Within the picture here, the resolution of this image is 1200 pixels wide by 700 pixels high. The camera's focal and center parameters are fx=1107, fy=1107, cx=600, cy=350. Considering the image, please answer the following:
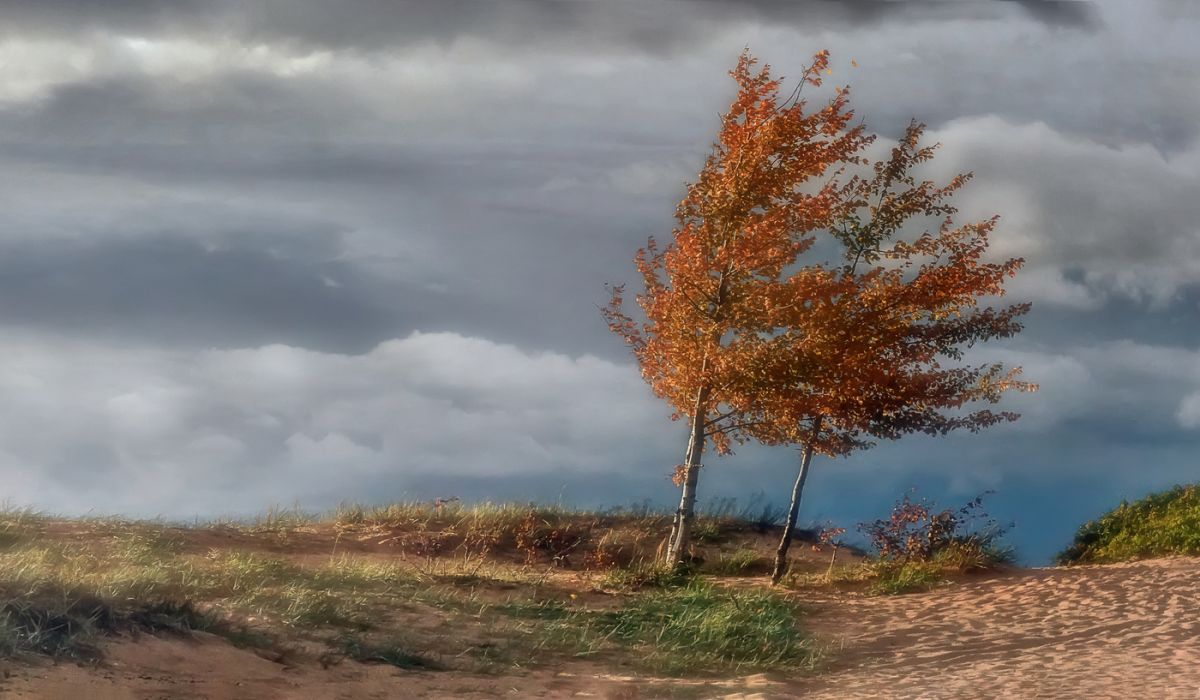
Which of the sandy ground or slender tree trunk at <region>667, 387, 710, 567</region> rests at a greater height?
slender tree trunk at <region>667, 387, 710, 567</region>

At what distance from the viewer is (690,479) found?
54.1 ft

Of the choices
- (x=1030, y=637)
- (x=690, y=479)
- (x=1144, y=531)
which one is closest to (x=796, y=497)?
(x=690, y=479)

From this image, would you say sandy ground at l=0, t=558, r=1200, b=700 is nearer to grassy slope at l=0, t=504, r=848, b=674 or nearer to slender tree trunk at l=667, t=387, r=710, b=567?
grassy slope at l=0, t=504, r=848, b=674

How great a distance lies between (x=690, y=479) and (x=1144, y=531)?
24.8 ft

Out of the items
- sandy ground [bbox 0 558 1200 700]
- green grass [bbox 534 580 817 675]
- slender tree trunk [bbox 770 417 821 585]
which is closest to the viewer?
sandy ground [bbox 0 558 1200 700]

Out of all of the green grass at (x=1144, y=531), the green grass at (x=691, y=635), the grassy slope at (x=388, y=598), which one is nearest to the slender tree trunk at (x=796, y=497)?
the grassy slope at (x=388, y=598)

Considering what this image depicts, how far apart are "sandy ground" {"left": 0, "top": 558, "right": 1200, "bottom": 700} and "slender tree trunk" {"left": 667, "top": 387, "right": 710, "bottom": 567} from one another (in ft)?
7.04

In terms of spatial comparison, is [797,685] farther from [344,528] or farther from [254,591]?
[344,528]

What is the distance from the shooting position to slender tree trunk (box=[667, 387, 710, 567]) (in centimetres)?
1636

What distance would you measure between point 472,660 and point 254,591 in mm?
2490

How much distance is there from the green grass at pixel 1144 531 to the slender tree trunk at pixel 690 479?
6.80 metres

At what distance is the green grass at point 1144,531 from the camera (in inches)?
672

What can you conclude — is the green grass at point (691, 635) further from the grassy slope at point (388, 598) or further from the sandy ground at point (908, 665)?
the sandy ground at point (908, 665)

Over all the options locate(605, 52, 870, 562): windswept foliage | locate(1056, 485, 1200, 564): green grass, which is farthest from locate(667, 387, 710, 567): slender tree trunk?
locate(1056, 485, 1200, 564): green grass
